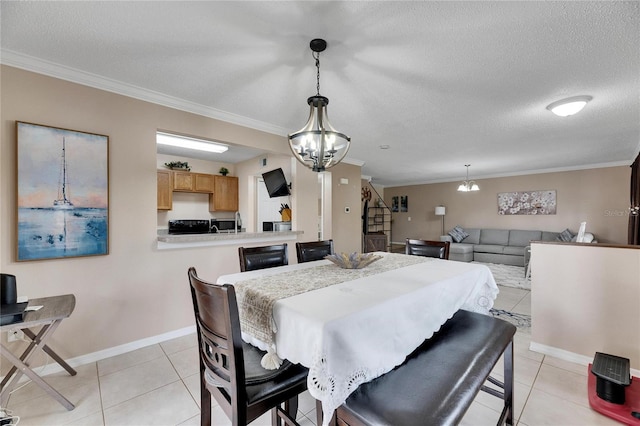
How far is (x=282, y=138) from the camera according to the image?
3502 mm

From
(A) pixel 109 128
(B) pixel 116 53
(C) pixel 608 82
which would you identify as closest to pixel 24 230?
(A) pixel 109 128

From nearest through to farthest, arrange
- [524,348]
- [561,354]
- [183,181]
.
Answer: [561,354]
[524,348]
[183,181]

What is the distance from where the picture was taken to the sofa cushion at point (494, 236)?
6.82m

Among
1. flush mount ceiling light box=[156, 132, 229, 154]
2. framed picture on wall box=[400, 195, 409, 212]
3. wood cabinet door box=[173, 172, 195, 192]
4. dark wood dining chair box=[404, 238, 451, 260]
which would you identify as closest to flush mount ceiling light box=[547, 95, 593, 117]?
dark wood dining chair box=[404, 238, 451, 260]

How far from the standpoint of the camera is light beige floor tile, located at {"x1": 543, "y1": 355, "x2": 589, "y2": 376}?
6.72 feet

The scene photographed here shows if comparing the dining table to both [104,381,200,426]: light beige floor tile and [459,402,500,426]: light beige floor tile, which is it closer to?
[459,402,500,426]: light beige floor tile

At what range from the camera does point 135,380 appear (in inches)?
76.5

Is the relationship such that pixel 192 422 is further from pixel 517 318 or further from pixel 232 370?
pixel 517 318

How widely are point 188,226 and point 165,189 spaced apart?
784mm

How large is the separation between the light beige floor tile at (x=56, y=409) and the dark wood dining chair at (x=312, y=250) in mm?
1665

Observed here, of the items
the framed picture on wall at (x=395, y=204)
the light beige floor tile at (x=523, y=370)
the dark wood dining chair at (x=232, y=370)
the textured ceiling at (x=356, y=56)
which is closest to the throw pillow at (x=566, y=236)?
the textured ceiling at (x=356, y=56)

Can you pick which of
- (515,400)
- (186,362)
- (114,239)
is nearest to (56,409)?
(186,362)

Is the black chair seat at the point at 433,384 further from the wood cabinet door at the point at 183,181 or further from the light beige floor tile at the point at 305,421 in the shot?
the wood cabinet door at the point at 183,181

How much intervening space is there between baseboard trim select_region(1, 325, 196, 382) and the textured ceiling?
2.26m
